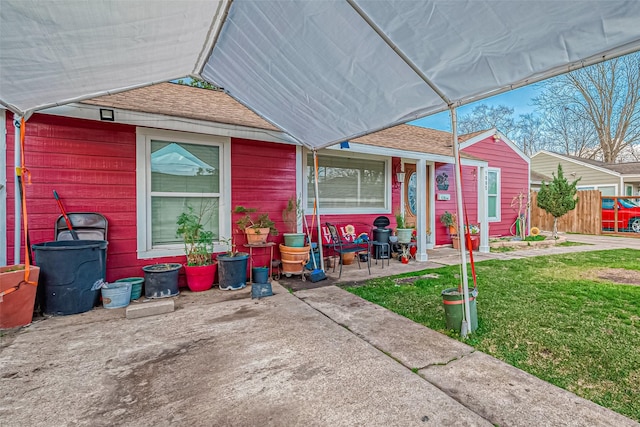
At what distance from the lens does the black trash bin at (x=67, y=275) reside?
3139 millimetres

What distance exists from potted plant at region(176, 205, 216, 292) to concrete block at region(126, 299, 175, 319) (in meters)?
0.74

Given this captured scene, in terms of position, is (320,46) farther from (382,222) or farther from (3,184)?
(382,222)

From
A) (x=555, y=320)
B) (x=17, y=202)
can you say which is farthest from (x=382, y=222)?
(x=17, y=202)

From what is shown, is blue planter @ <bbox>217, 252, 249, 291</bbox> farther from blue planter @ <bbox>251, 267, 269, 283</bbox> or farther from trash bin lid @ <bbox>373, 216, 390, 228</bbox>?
trash bin lid @ <bbox>373, 216, 390, 228</bbox>

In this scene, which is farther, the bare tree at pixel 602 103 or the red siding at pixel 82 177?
the bare tree at pixel 602 103

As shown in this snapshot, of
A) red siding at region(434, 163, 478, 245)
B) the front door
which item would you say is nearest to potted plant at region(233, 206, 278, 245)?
the front door

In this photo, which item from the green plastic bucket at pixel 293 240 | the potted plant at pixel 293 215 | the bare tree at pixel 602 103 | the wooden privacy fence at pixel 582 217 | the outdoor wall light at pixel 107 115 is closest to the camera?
the outdoor wall light at pixel 107 115

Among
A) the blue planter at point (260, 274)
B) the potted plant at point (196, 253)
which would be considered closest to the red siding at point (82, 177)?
the potted plant at point (196, 253)

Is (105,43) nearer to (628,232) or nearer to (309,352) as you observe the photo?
(309,352)

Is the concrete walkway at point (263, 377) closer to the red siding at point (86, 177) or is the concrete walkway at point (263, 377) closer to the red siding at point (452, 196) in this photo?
the red siding at point (86, 177)

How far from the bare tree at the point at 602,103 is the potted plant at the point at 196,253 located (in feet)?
68.6

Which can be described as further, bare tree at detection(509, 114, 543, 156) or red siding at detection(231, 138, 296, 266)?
bare tree at detection(509, 114, 543, 156)

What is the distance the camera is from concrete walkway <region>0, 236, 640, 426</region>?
1689 millimetres

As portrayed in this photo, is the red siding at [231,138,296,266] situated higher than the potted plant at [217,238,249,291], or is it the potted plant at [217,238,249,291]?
the red siding at [231,138,296,266]
